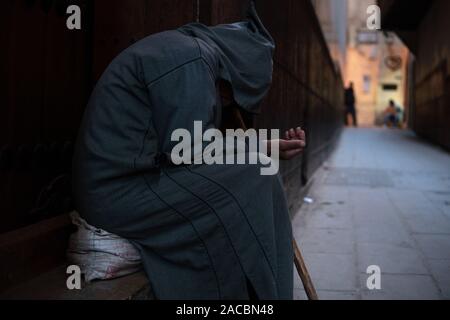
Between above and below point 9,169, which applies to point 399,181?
below

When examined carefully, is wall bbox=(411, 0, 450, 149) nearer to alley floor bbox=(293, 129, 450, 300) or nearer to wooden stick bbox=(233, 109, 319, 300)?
alley floor bbox=(293, 129, 450, 300)

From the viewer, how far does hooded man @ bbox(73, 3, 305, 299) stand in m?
2.23

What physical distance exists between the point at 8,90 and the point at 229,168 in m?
1.24

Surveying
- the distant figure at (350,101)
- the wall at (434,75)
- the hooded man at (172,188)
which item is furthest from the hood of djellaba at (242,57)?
the distant figure at (350,101)

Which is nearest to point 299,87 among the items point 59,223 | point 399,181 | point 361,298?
point 399,181

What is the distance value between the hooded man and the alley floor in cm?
126

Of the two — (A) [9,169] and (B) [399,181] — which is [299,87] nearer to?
(B) [399,181]

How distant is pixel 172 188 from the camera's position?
7.38ft

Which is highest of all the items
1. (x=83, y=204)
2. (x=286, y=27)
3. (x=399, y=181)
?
(x=286, y=27)

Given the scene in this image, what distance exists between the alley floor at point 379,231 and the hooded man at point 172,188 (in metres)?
1.26

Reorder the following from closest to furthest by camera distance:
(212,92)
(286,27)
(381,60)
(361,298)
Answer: (212,92), (361,298), (286,27), (381,60)

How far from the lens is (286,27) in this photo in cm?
503

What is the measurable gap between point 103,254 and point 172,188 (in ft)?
1.52

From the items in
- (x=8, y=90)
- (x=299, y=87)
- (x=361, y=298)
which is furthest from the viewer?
(x=299, y=87)
